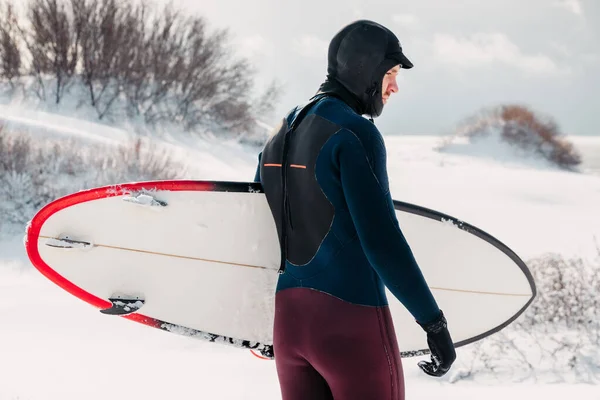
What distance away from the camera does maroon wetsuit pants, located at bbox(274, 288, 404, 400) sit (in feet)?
4.43

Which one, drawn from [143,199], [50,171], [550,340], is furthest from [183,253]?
[50,171]

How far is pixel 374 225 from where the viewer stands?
1273 millimetres

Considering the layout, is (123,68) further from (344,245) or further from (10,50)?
(344,245)

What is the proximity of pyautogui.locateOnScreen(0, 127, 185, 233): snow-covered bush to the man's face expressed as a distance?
6.99m

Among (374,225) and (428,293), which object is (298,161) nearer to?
(374,225)

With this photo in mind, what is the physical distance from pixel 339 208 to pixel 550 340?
3262 mm

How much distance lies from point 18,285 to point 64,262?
412 centimetres

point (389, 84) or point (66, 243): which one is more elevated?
point (389, 84)

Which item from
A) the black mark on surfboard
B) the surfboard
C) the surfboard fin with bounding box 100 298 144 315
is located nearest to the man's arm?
the surfboard

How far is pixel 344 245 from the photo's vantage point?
53.7 inches

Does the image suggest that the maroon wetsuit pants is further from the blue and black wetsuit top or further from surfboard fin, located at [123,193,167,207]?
surfboard fin, located at [123,193,167,207]

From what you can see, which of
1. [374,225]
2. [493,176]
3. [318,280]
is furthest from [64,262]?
[493,176]

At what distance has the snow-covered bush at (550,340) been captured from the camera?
353 centimetres

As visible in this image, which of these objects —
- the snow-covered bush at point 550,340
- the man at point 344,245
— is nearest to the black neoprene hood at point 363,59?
the man at point 344,245
